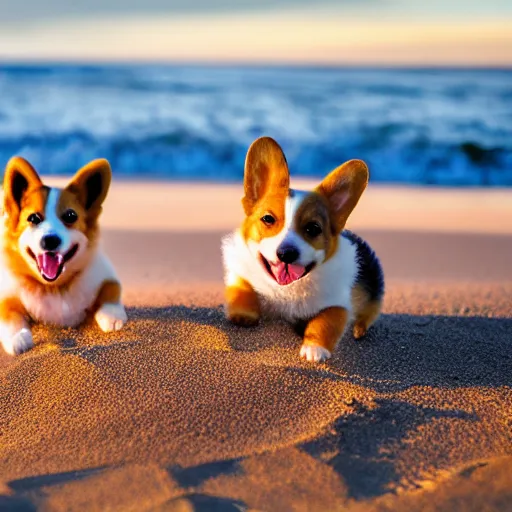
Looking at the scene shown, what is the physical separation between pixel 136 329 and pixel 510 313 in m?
2.25

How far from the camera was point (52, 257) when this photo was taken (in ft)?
10.9

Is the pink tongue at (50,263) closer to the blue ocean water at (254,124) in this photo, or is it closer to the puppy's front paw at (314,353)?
Result: the puppy's front paw at (314,353)

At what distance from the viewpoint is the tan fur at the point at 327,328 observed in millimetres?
3264

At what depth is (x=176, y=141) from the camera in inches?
428

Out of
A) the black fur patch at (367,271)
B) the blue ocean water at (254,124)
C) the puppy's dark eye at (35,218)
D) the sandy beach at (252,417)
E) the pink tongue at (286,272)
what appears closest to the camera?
the sandy beach at (252,417)

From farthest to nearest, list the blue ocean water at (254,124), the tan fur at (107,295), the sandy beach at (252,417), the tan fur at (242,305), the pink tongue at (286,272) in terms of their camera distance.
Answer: the blue ocean water at (254,124) → the tan fur at (107,295) → the tan fur at (242,305) → the pink tongue at (286,272) → the sandy beach at (252,417)

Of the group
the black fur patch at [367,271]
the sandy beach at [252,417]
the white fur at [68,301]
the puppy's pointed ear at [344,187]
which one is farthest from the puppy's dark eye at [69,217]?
the black fur patch at [367,271]

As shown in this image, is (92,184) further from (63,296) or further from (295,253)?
(295,253)

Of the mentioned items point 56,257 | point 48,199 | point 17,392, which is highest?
point 48,199

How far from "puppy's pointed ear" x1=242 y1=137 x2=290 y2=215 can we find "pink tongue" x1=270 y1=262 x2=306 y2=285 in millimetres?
314

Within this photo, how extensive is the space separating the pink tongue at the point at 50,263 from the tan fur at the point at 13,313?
294 mm

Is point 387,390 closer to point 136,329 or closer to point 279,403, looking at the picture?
point 279,403

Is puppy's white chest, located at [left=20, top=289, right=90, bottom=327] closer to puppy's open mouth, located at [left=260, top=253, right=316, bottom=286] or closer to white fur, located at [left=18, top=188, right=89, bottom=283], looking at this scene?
white fur, located at [left=18, top=188, right=89, bottom=283]

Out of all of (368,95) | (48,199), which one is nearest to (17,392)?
(48,199)
